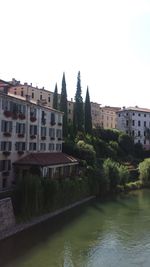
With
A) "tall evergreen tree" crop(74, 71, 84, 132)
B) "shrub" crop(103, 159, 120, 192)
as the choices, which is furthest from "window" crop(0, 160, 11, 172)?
"tall evergreen tree" crop(74, 71, 84, 132)

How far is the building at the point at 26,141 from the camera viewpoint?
44906 millimetres

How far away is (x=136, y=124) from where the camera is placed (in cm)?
10856

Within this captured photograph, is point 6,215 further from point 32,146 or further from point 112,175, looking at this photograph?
point 112,175

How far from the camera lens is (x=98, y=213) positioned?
46.3 metres

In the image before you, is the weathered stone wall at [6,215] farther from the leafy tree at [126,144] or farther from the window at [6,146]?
the leafy tree at [126,144]

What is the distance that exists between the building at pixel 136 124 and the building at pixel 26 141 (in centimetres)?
5134

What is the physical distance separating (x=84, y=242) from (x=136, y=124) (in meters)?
77.9

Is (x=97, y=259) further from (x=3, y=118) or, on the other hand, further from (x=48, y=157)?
(x=48, y=157)

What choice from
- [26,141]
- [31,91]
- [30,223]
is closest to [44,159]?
[26,141]

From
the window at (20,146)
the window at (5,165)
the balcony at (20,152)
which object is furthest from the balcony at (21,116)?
the window at (5,165)

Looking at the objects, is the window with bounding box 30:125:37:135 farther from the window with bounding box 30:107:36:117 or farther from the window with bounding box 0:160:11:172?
the window with bounding box 0:160:11:172

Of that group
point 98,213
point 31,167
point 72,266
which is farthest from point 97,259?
point 31,167

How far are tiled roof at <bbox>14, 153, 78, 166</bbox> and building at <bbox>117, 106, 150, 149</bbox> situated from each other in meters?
51.1

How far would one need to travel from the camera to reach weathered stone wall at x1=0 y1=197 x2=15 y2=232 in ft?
107
